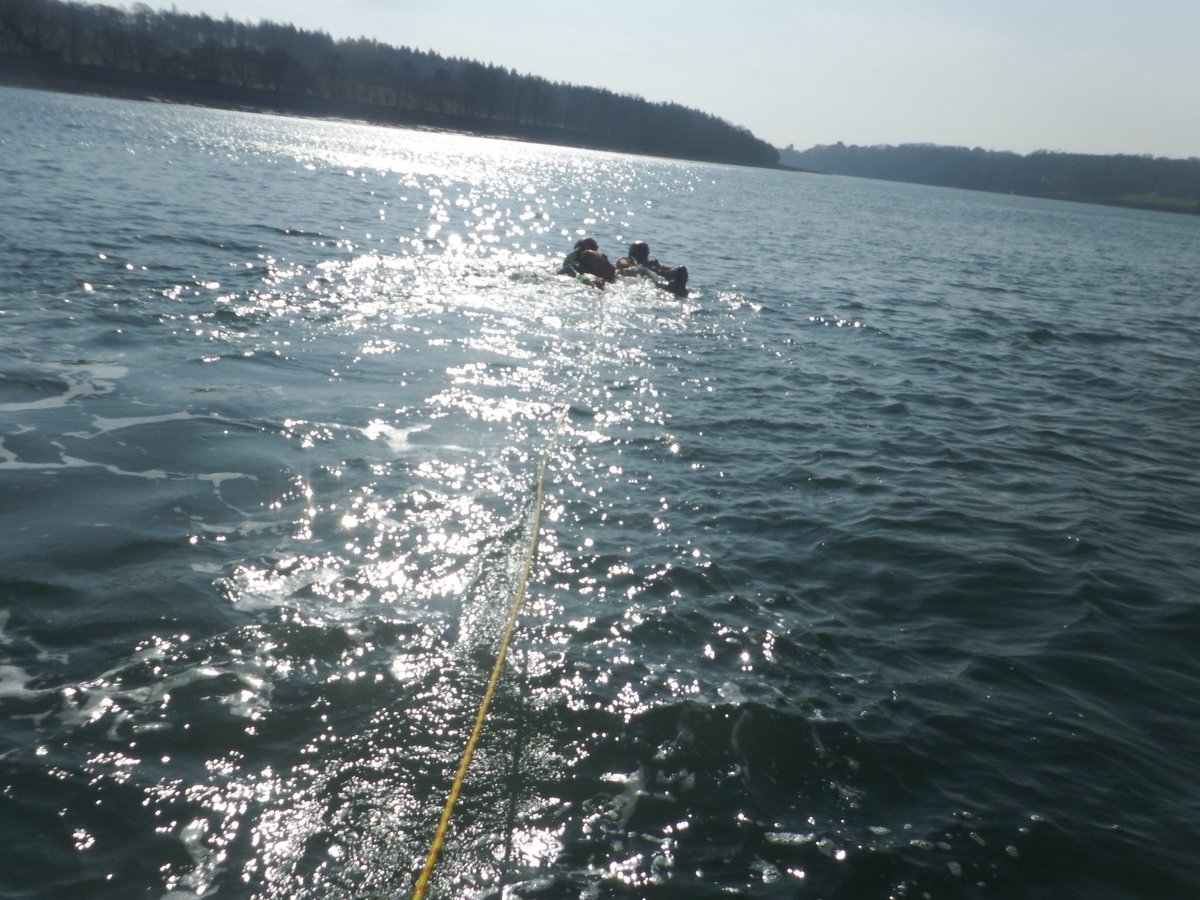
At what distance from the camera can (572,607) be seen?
22.9 feet

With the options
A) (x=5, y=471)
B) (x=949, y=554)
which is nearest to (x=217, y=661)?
(x=5, y=471)

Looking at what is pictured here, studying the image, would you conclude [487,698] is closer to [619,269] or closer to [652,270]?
[652,270]

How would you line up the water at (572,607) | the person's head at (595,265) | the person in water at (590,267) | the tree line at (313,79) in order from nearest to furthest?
the water at (572,607)
the person in water at (590,267)
the person's head at (595,265)
the tree line at (313,79)

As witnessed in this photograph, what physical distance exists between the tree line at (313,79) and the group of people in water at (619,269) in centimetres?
10698

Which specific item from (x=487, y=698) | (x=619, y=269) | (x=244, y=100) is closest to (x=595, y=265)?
(x=619, y=269)

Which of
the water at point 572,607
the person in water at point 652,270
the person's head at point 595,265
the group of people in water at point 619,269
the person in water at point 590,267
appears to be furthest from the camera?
the person's head at point 595,265

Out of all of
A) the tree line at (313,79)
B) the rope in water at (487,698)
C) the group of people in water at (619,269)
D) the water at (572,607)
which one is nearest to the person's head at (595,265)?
the group of people in water at (619,269)

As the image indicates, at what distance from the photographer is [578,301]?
2077 centimetres

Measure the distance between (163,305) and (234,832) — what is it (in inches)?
513

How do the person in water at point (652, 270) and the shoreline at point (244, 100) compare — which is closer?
the person in water at point (652, 270)

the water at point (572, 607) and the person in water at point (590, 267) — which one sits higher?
the person in water at point (590, 267)

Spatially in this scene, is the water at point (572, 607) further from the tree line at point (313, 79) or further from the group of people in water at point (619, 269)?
the tree line at point (313, 79)

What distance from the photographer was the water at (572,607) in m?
4.62

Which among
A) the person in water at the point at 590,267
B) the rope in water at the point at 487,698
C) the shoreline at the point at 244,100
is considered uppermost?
the shoreline at the point at 244,100
